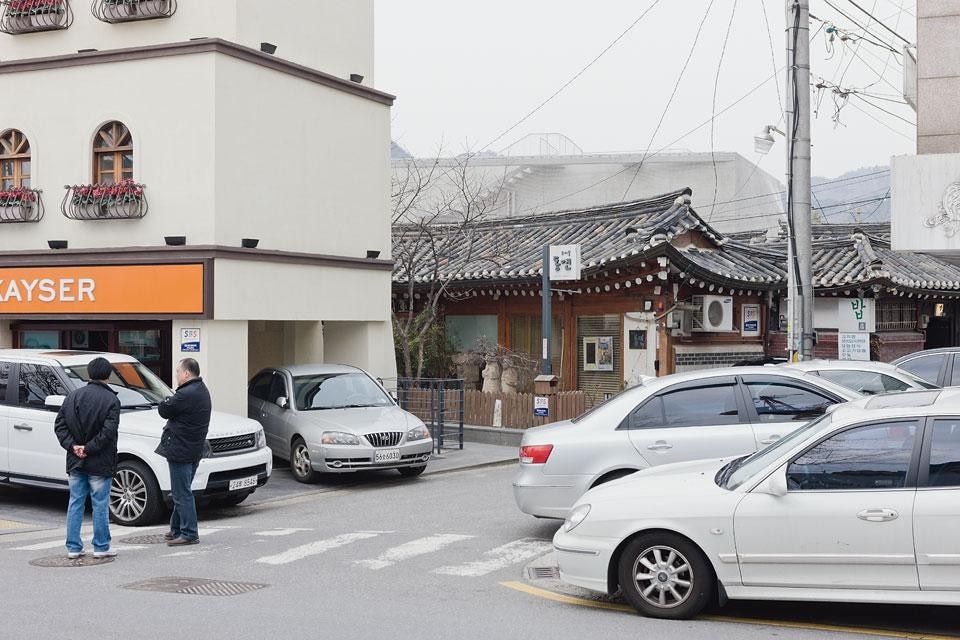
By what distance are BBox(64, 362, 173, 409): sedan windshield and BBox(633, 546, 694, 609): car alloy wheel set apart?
24.2ft

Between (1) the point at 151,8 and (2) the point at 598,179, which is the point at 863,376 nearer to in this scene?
(1) the point at 151,8

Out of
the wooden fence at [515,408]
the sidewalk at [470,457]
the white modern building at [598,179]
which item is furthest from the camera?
the white modern building at [598,179]

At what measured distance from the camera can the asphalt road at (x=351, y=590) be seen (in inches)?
283

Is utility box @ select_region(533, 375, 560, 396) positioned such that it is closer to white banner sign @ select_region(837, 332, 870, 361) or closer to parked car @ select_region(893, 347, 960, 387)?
white banner sign @ select_region(837, 332, 870, 361)

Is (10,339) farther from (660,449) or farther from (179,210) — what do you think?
(660,449)

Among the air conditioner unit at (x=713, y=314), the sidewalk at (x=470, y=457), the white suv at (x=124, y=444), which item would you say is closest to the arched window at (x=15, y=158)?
the white suv at (x=124, y=444)

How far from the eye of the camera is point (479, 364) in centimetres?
2456

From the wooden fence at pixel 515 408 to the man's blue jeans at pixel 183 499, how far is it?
9683mm

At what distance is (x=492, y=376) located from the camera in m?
23.8

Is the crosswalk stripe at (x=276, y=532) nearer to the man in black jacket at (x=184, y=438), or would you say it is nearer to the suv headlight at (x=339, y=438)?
the man in black jacket at (x=184, y=438)

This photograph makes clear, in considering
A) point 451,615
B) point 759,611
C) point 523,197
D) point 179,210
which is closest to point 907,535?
point 759,611

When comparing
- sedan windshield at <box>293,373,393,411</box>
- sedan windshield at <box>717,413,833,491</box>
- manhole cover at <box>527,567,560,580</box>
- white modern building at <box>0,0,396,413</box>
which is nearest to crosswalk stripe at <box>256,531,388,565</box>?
manhole cover at <box>527,567,560,580</box>

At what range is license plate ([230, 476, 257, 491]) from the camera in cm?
1241

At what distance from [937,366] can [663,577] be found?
32.6ft
